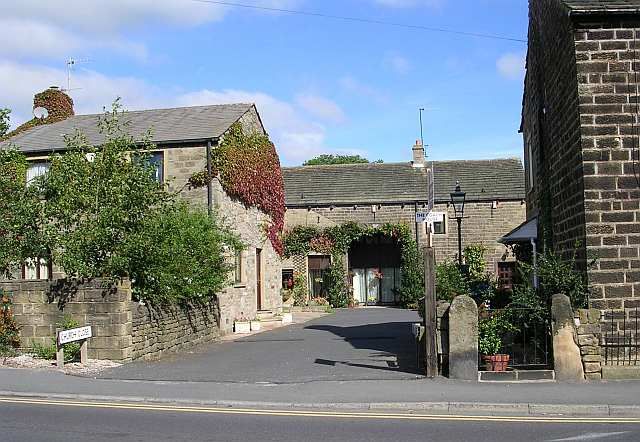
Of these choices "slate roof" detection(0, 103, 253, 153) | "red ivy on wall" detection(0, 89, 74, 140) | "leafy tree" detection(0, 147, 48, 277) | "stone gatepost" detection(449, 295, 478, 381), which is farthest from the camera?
"red ivy on wall" detection(0, 89, 74, 140)

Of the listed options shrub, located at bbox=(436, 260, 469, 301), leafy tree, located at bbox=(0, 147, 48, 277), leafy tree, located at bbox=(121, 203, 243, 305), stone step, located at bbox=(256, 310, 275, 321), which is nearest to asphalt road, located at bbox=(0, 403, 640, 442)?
A: leafy tree, located at bbox=(121, 203, 243, 305)

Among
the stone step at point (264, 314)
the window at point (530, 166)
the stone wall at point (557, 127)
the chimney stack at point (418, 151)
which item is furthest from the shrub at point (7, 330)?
the chimney stack at point (418, 151)

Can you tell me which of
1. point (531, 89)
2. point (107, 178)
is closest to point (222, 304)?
point (107, 178)

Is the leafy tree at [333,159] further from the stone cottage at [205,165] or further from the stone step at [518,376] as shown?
the stone step at [518,376]

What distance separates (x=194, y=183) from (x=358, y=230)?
1716 centimetres

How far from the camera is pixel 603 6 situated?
12.3m

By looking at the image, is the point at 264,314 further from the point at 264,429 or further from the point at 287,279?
the point at 264,429

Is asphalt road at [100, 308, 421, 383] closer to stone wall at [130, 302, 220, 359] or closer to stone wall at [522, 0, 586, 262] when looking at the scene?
stone wall at [130, 302, 220, 359]

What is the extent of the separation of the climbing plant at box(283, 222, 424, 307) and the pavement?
20.7 m

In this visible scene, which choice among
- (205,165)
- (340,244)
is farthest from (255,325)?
(340,244)

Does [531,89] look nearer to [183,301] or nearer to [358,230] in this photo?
[183,301]

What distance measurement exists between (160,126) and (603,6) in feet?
52.7

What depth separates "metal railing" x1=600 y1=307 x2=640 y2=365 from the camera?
11859mm

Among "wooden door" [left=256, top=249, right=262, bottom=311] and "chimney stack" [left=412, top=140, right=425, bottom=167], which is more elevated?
"chimney stack" [left=412, top=140, right=425, bottom=167]
